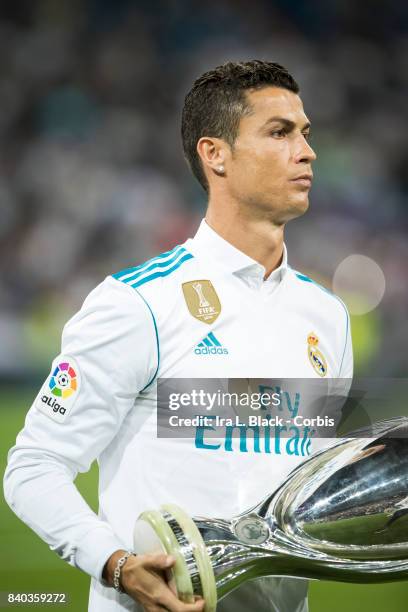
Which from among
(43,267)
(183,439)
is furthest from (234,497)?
(43,267)

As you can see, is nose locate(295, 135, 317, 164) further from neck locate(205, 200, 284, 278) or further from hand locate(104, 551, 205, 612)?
hand locate(104, 551, 205, 612)

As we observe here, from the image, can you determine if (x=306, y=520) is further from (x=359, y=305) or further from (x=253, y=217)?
(x=359, y=305)

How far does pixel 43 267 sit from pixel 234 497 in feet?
5.73

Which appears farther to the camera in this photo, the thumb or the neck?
the neck

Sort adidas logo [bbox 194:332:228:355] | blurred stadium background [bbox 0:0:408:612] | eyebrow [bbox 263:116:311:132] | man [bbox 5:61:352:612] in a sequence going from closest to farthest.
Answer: man [bbox 5:61:352:612] < adidas logo [bbox 194:332:228:355] < eyebrow [bbox 263:116:311:132] < blurred stadium background [bbox 0:0:408:612]

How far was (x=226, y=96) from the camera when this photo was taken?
4.17ft

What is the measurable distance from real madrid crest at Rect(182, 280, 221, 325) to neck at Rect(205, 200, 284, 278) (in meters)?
0.10

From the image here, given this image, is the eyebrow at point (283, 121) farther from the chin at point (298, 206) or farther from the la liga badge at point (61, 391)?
the la liga badge at point (61, 391)

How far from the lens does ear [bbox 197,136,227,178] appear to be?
1.27m

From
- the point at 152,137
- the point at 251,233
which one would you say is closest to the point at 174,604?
the point at 251,233

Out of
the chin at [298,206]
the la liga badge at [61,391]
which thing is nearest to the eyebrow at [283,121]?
the chin at [298,206]

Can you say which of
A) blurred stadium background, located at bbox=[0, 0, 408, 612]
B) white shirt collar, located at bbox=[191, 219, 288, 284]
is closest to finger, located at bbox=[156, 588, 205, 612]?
white shirt collar, located at bbox=[191, 219, 288, 284]

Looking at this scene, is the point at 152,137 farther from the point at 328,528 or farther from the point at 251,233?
the point at 328,528

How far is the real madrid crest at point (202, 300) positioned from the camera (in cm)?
114
